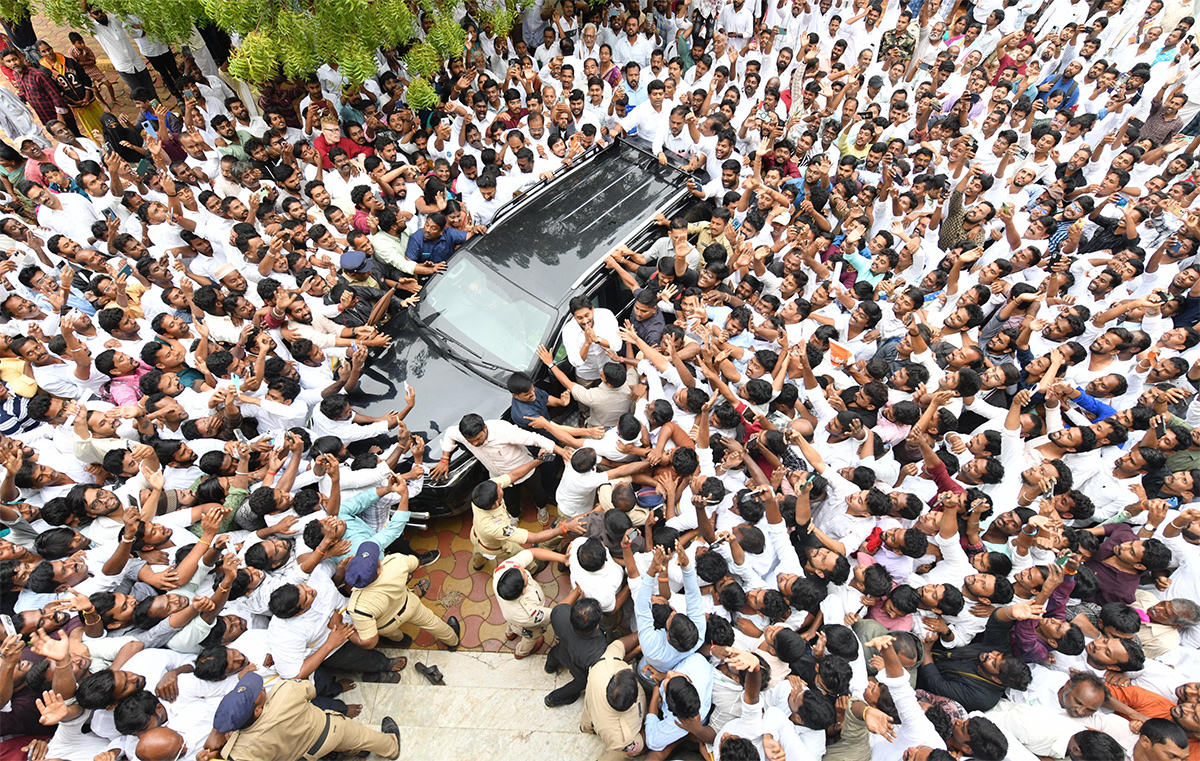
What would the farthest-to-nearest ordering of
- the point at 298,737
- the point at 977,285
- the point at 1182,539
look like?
the point at 977,285
the point at 1182,539
the point at 298,737

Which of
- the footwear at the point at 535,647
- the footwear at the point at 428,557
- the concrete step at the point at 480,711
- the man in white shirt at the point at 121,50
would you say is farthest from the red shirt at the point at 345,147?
the footwear at the point at 535,647

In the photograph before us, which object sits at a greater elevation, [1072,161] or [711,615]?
[1072,161]

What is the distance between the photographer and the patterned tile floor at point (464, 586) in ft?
15.3

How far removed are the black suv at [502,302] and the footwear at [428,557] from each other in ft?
1.43

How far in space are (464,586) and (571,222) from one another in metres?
3.37

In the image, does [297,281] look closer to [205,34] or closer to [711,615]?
[711,615]

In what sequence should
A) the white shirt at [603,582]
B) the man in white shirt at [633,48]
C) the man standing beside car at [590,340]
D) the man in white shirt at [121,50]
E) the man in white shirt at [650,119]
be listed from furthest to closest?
the man in white shirt at [633,48], the man in white shirt at [121,50], the man in white shirt at [650,119], the man standing beside car at [590,340], the white shirt at [603,582]

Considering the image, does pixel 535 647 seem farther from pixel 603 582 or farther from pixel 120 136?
pixel 120 136

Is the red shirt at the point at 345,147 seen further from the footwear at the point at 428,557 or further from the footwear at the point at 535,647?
the footwear at the point at 535,647

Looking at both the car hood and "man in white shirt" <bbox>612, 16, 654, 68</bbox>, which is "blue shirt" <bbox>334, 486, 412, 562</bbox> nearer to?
the car hood

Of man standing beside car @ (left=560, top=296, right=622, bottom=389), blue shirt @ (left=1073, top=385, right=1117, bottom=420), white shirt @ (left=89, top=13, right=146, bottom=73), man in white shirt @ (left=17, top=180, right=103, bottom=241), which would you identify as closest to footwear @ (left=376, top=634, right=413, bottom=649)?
man standing beside car @ (left=560, top=296, right=622, bottom=389)

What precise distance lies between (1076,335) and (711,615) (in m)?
3.80

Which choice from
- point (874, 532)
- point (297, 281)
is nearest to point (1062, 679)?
point (874, 532)

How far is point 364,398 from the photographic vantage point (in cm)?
494
